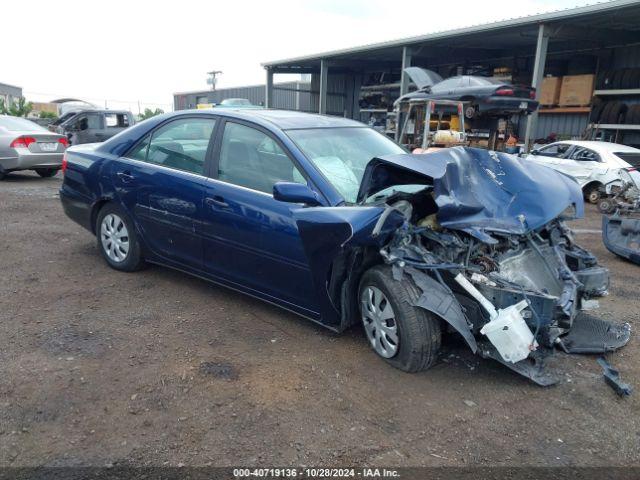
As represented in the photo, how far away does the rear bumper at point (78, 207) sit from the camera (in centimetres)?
512

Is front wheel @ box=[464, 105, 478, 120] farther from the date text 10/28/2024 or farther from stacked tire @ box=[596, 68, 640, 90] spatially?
the date text 10/28/2024

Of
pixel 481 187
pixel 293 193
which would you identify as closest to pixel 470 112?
pixel 481 187

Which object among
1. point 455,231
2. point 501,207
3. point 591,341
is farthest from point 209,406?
point 591,341

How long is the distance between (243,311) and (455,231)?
6.13 feet

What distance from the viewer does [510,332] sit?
287 cm

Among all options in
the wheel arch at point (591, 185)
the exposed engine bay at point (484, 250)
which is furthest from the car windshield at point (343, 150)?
the wheel arch at point (591, 185)

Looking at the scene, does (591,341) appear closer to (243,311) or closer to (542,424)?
(542,424)

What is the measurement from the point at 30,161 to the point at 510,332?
11.0 m

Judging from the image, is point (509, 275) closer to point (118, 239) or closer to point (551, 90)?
point (118, 239)

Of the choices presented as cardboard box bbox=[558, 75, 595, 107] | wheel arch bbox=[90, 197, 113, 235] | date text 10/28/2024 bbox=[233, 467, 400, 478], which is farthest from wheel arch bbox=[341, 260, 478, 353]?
cardboard box bbox=[558, 75, 595, 107]

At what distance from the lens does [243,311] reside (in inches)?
165

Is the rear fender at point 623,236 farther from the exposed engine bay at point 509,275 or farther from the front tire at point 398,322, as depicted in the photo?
the front tire at point 398,322

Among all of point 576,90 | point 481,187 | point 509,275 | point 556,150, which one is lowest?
point 509,275

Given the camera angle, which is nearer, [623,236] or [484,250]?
[484,250]
